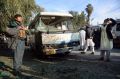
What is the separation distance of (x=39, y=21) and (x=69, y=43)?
7.30 feet

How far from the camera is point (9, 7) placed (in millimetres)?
16547

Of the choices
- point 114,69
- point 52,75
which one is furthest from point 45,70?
point 114,69

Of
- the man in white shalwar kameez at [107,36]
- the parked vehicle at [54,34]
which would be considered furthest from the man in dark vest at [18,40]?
the parked vehicle at [54,34]

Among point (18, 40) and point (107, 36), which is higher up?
point (107, 36)

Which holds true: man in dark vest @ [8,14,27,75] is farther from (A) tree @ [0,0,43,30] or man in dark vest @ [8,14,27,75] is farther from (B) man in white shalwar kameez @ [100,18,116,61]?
(A) tree @ [0,0,43,30]

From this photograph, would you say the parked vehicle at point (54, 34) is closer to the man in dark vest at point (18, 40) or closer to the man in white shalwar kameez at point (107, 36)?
the man in white shalwar kameez at point (107, 36)

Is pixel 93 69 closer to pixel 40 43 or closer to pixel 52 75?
pixel 52 75

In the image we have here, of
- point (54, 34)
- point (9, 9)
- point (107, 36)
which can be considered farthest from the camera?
point (54, 34)

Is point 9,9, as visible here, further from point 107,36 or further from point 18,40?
point 18,40

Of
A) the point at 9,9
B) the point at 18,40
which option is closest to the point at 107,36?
the point at 9,9

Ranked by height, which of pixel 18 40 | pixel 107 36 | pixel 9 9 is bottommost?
pixel 18 40

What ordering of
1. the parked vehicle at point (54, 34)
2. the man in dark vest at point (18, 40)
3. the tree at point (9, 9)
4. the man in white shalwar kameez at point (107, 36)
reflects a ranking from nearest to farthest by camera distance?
the man in dark vest at point (18, 40), the man in white shalwar kameez at point (107, 36), the tree at point (9, 9), the parked vehicle at point (54, 34)

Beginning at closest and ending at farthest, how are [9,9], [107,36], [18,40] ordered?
[18,40], [107,36], [9,9]

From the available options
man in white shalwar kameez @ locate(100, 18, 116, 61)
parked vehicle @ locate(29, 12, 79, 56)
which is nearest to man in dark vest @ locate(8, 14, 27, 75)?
man in white shalwar kameez @ locate(100, 18, 116, 61)
